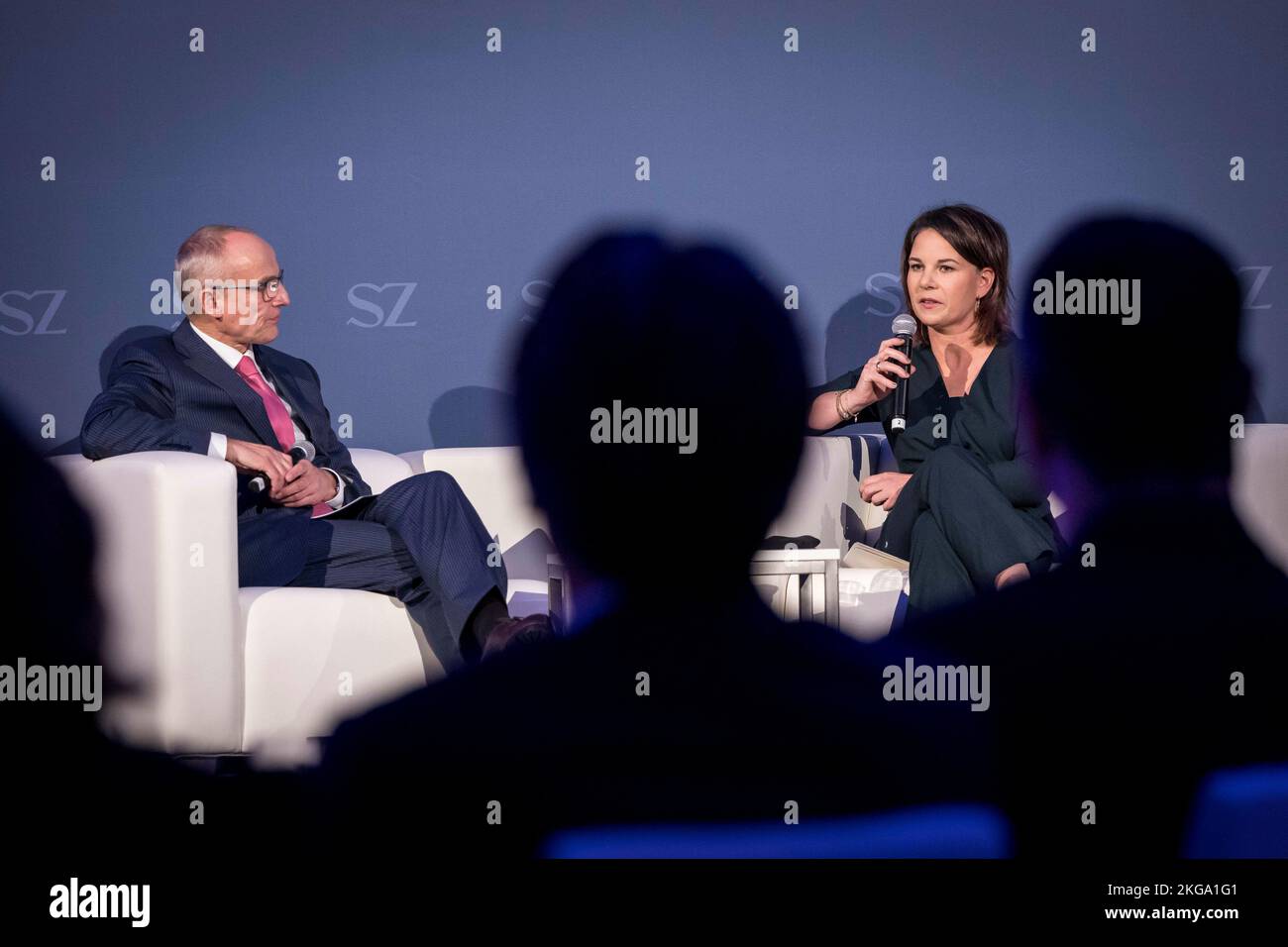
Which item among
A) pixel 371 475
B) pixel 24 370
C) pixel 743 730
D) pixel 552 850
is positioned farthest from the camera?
pixel 24 370

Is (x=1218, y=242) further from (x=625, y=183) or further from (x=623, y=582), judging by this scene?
(x=623, y=582)

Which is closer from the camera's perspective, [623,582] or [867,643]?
[867,643]

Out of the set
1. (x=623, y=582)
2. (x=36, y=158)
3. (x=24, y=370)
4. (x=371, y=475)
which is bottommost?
(x=623, y=582)

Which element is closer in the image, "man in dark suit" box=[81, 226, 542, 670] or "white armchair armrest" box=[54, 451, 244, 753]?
"white armchair armrest" box=[54, 451, 244, 753]

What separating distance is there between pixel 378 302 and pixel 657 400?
0.81m

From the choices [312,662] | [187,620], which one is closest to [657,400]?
[312,662]

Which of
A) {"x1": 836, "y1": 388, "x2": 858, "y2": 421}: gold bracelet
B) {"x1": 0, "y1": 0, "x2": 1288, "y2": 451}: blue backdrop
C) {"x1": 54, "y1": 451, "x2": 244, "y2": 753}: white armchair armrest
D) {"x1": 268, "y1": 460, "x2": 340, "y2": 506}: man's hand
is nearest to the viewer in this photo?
{"x1": 54, "y1": 451, "x2": 244, "y2": 753}: white armchair armrest

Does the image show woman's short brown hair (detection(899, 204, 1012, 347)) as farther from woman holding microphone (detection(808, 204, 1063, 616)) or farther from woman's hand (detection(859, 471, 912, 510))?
woman's hand (detection(859, 471, 912, 510))

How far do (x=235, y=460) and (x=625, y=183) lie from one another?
137 centimetres

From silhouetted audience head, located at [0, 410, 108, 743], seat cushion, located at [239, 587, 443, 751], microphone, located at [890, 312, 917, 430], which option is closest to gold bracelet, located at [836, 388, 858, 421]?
microphone, located at [890, 312, 917, 430]

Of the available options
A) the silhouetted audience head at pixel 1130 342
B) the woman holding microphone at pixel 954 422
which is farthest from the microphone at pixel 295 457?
the silhouetted audience head at pixel 1130 342

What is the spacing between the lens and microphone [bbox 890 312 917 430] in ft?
10.5

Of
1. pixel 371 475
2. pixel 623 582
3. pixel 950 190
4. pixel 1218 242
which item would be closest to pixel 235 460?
pixel 371 475

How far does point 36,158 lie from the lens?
3.71 m
